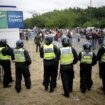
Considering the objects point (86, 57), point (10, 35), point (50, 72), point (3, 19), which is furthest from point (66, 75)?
point (10, 35)

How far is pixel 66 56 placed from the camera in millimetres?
10641

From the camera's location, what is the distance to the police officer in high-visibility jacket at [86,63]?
11062 mm

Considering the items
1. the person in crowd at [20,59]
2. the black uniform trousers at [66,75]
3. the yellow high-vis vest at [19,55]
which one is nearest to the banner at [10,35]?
the person in crowd at [20,59]

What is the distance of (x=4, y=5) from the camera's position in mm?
25844

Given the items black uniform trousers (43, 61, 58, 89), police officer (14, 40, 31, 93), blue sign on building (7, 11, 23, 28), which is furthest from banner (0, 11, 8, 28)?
black uniform trousers (43, 61, 58, 89)

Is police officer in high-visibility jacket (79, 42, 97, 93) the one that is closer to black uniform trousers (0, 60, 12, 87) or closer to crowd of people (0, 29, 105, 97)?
crowd of people (0, 29, 105, 97)

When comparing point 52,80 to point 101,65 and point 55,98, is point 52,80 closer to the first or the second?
point 55,98

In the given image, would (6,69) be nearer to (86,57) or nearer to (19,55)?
(19,55)

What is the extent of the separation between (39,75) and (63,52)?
16.7 feet

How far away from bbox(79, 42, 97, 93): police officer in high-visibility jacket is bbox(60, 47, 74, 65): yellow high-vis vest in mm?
608

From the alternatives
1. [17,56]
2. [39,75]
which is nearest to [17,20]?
[39,75]

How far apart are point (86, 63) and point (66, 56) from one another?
892 millimetres

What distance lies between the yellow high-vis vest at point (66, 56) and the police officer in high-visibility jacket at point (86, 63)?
0.61 m

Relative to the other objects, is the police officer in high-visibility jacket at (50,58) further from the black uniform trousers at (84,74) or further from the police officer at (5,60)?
the police officer at (5,60)
